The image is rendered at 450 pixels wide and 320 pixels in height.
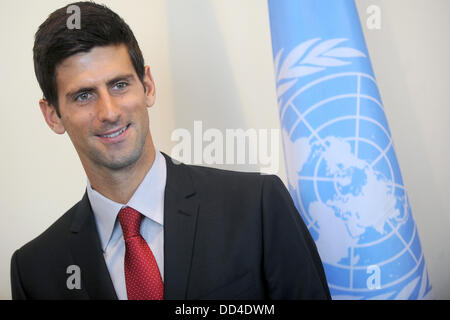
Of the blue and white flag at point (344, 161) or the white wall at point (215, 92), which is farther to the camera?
the white wall at point (215, 92)

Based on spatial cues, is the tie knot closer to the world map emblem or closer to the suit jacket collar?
the suit jacket collar

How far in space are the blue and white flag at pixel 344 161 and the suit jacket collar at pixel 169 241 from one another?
1.26 feet

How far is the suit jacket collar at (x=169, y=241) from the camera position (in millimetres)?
1317

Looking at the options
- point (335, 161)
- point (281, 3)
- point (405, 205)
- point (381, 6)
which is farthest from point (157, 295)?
point (381, 6)

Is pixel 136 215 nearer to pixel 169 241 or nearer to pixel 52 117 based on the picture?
pixel 169 241

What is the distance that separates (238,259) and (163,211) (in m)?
0.27

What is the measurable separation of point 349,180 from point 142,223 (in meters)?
0.65

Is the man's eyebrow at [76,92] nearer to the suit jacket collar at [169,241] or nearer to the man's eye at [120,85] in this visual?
the man's eye at [120,85]

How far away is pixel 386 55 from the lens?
7.05 feet

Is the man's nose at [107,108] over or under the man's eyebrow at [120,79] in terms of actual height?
under

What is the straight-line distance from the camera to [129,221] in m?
1.40

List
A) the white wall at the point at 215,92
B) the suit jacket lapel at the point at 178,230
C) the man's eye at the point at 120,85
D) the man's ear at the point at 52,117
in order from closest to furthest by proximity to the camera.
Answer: the suit jacket lapel at the point at 178,230 < the man's eye at the point at 120,85 < the man's ear at the point at 52,117 < the white wall at the point at 215,92

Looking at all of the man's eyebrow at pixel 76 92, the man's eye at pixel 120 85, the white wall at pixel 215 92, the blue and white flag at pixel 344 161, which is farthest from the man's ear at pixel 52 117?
the blue and white flag at pixel 344 161

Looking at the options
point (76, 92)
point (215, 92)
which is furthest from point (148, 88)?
point (215, 92)
